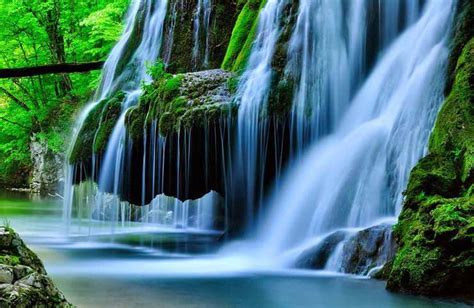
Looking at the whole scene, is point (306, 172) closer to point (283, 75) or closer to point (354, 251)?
point (283, 75)

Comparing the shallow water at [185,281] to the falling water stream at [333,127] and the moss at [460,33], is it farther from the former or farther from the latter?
the moss at [460,33]

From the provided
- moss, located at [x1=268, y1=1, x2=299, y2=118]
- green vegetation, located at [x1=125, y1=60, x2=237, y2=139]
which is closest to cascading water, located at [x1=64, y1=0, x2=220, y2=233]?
green vegetation, located at [x1=125, y1=60, x2=237, y2=139]

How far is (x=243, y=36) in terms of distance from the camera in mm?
12453

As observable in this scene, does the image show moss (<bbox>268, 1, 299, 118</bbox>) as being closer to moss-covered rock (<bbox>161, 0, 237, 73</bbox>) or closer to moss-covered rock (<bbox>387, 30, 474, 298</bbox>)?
moss-covered rock (<bbox>387, 30, 474, 298</bbox>)

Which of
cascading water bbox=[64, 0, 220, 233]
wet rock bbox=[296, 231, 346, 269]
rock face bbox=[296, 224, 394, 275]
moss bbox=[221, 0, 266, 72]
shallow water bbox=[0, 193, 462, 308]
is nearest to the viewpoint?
shallow water bbox=[0, 193, 462, 308]

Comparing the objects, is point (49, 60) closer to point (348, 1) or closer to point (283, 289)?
point (348, 1)

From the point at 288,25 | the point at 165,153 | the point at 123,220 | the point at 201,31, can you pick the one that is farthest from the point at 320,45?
the point at 123,220

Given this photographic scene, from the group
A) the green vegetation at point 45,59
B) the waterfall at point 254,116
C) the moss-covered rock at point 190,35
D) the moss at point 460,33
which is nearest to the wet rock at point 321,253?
the moss at point 460,33

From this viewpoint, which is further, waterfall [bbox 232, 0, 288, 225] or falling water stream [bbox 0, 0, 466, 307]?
waterfall [bbox 232, 0, 288, 225]

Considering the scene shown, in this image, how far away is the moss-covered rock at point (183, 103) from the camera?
1031 cm

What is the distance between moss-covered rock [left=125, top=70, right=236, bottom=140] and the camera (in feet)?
33.8

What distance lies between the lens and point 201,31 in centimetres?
1466

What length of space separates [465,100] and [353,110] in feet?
9.14

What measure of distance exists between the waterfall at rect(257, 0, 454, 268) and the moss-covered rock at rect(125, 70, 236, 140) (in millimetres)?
1285
